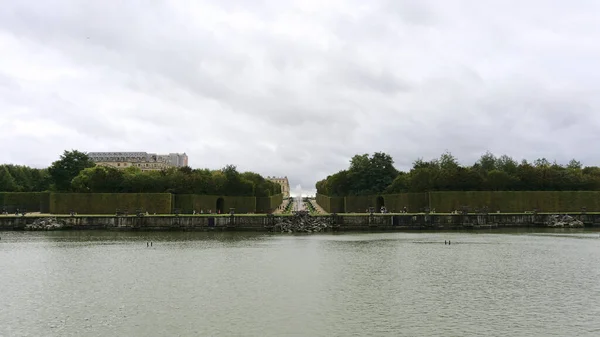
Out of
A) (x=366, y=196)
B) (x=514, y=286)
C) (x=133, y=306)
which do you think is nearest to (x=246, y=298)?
(x=133, y=306)

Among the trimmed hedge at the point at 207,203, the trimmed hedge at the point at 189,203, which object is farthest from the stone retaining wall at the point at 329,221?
the trimmed hedge at the point at 189,203

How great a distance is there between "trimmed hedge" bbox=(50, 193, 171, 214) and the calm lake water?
95.7ft

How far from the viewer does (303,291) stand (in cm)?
2019

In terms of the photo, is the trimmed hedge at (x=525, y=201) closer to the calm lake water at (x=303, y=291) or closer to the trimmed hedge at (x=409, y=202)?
the trimmed hedge at (x=409, y=202)

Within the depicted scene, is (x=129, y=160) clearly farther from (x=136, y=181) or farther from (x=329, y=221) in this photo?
(x=329, y=221)

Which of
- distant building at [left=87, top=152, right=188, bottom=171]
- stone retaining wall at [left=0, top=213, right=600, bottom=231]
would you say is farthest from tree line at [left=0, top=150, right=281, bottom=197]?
distant building at [left=87, top=152, right=188, bottom=171]

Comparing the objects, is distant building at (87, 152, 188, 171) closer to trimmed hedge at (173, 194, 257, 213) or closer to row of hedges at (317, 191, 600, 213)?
trimmed hedge at (173, 194, 257, 213)

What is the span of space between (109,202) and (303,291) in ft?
162

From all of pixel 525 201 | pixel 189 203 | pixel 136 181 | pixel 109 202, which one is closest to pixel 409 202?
pixel 525 201

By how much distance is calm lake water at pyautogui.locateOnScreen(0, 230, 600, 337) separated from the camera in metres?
15.1

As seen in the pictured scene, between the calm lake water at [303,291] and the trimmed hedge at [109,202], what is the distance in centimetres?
2916

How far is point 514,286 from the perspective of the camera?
2072cm

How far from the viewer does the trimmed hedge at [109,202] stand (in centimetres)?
6366

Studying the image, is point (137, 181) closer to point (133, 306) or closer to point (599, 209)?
point (133, 306)
